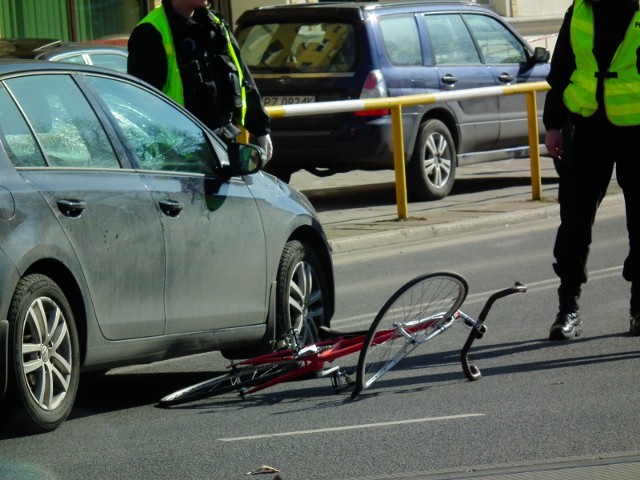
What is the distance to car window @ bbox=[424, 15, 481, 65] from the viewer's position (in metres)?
15.0

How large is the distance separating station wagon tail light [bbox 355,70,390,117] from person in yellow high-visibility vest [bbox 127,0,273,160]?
18.3 feet

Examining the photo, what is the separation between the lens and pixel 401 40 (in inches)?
574

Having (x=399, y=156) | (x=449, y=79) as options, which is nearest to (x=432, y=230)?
(x=399, y=156)

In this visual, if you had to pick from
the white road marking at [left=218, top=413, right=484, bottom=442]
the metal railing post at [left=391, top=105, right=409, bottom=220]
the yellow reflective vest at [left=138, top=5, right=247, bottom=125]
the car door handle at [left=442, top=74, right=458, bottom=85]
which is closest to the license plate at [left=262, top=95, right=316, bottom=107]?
the metal railing post at [left=391, top=105, right=409, bottom=220]

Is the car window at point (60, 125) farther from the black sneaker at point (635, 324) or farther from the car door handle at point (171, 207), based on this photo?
the black sneaker at point (635, 324)

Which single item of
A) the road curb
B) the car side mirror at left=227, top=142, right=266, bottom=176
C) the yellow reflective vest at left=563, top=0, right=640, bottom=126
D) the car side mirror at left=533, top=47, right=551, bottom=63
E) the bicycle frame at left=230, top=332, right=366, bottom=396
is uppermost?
the yellow reflective vest at left=563, top=0, right=640, bottom=126

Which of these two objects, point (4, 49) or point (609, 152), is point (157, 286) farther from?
point (4, 49)

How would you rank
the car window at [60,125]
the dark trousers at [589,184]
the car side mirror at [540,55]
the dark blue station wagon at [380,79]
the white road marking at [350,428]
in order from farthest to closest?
the car side mirror at [540,55], the dark blue station wagon at [380,79], the dark trousers at [589,184], the car window at [60,125], the white road marking at [350,428]

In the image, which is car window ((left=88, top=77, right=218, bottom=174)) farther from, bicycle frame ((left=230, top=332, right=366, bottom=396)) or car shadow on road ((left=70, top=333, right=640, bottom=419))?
car shadow on road ((left=70, top=333, right=640, bottom=419))

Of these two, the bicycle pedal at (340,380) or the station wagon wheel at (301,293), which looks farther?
the station wagon wheel at (301,293)

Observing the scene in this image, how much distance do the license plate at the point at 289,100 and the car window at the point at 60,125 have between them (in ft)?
25.2

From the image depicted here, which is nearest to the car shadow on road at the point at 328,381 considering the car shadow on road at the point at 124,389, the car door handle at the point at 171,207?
the car shadow on road at the point at 124,389

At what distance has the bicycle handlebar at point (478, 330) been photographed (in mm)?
6555

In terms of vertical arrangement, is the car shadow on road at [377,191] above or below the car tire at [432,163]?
below
